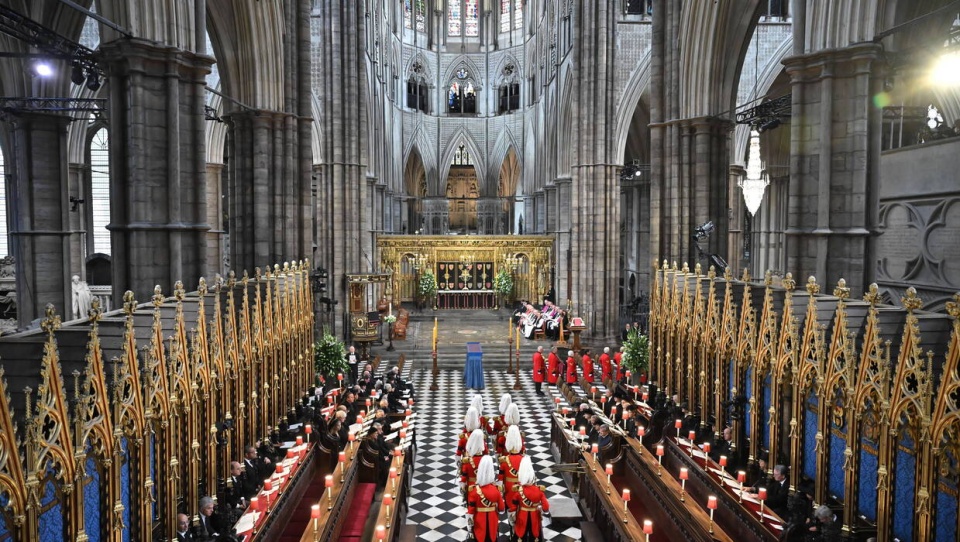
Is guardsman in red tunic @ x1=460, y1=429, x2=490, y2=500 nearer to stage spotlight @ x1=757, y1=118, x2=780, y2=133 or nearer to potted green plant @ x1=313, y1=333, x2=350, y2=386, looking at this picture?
potted green plant @ x1=313, y1=333, x2=350, y2=386

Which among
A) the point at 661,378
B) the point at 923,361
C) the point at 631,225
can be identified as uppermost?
the point at 631,225

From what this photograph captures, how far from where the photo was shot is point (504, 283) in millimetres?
35969

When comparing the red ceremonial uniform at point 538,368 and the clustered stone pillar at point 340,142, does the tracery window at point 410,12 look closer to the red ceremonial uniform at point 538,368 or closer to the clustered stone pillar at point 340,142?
the clustered stone pillar at point 340,142

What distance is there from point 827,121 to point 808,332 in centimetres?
453

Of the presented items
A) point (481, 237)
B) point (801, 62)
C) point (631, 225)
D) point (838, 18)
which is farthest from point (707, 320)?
point (631, 225)

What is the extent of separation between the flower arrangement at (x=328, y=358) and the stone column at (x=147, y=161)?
6.45m

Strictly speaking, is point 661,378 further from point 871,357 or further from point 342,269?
point 342,269

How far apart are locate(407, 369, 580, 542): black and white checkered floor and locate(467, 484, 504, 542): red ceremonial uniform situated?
1.15 metres

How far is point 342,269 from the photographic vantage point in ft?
86.3

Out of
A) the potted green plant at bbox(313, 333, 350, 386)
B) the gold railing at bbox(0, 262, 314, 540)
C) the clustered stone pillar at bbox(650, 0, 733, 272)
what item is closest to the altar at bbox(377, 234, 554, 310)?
the clustered stone pillar at bbox(650, 0, 733, 272)

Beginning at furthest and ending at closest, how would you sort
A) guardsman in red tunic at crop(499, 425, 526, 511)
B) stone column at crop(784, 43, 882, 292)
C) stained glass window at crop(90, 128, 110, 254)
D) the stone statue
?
stained glass window at crop(90, 128, 110, 254)
the stone statue
stone column at crop(784, 43, 882, 292)
guardsman in red tunic at crop(499, 425, 526, 511)

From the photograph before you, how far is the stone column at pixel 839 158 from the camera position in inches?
435

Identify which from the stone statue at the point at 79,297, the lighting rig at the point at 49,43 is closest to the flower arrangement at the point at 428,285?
the stone statue at the point at 79,297

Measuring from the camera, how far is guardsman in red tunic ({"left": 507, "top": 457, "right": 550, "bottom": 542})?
31.5ft
